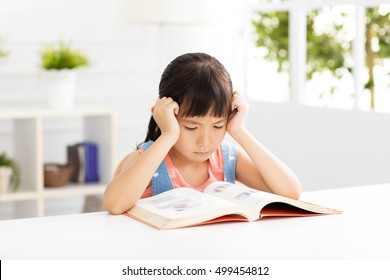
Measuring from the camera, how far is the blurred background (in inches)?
139

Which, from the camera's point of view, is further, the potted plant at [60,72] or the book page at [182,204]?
the potted plant at [60,72]

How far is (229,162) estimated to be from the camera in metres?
2.07

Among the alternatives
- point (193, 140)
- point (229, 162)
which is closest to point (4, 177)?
point (229, 162)

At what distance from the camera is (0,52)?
3.90m

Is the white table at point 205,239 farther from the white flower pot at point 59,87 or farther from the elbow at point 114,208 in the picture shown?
the white flower pot at point 59,87

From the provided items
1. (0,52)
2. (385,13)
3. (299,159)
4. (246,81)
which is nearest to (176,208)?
(299,159)

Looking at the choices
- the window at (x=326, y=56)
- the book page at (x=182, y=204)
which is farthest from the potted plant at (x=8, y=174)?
the book page at (x=182, y=204)

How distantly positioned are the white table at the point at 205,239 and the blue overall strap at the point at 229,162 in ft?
1.53

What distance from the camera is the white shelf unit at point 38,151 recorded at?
3.80m

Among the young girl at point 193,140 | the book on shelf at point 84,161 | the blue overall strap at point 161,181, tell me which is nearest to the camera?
the young girl at point 193,140

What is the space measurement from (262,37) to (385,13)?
2.93ft

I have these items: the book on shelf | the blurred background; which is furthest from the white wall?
the book on shelf

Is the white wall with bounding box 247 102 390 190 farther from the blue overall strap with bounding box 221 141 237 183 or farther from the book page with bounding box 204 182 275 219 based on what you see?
the book page with bounding box 204 182 275 219

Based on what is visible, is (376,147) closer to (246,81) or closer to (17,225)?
(246,81)
